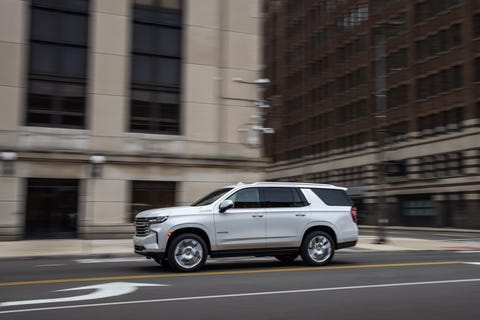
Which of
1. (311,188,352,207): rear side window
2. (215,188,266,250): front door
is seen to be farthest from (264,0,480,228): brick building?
(215,188,266,250): front door

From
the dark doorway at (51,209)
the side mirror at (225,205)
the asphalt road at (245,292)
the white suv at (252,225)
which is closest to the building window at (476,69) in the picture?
the dark doorway at (51,209)

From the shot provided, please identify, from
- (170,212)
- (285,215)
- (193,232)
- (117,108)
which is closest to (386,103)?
(117,108)

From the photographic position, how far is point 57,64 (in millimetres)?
24672

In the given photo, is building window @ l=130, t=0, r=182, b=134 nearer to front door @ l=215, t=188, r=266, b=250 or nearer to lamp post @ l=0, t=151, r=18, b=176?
lamp post @ l=0, t=151, r=18, b=176

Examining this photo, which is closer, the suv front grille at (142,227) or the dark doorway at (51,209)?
the suv front grille at (142,227)

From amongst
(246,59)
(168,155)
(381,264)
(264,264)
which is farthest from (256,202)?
(246,59)

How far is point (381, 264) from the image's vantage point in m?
13.5

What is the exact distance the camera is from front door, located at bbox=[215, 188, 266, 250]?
11.7 metres

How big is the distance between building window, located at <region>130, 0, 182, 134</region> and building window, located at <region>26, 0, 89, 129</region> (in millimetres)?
2371

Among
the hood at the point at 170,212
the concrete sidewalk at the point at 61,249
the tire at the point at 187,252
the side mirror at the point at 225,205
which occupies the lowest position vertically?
the concrete sidewalk at the point at 61,249

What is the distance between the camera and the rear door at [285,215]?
12.2 metres

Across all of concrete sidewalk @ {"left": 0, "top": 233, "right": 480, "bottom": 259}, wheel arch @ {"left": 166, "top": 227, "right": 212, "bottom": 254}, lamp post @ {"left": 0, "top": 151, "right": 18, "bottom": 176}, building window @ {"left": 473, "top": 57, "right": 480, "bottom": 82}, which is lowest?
concrete sidewalk @ {"left": 0, "top": 233, "right": 480, "bottom": 259}

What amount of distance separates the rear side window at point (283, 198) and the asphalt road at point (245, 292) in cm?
141

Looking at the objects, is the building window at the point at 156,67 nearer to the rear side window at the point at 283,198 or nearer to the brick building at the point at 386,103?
the brick building at the point at 386,103
